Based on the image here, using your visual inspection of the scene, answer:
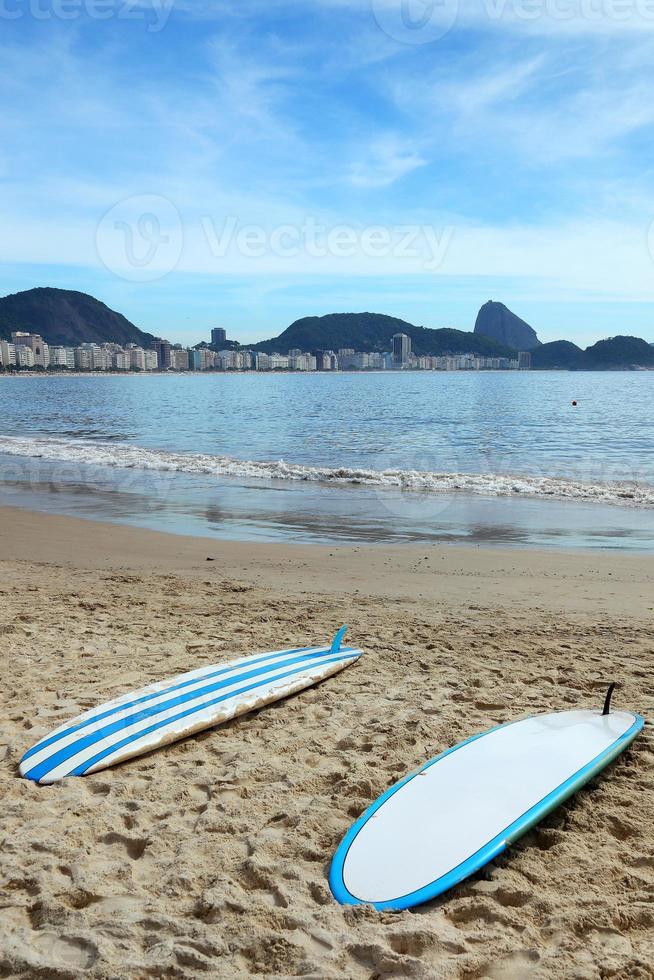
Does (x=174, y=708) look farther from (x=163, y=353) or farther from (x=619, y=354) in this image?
(x=619, y=354)

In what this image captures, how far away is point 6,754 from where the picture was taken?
4195 mm

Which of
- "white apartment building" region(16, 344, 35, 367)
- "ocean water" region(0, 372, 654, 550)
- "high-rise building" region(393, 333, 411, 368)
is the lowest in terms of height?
"ocean water" region(0, 372, 654, 550)

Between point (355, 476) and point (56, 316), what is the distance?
17882 centimetres

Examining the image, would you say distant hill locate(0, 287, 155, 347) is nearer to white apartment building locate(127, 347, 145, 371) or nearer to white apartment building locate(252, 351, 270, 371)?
white apartment building locate(127, 347, 145, 371)

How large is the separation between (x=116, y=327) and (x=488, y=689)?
194493mm

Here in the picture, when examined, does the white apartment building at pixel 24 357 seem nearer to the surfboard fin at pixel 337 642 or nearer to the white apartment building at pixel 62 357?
the white apartment building at pixel 62 357

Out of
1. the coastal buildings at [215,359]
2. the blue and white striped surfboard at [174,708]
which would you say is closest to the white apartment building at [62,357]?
the coastal buildings at [215,359]

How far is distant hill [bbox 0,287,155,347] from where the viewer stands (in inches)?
6998

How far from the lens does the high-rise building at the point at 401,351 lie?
570ft

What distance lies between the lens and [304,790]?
3887mm

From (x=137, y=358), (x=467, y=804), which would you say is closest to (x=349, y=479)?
(x=467, y=804)

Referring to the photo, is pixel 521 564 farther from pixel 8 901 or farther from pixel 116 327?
pixel 116 327

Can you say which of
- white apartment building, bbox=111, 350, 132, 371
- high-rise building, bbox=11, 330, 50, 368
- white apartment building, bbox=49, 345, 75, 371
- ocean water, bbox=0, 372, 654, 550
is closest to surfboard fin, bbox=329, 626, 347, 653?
ocean water, bbox=0, 372, 654, 550

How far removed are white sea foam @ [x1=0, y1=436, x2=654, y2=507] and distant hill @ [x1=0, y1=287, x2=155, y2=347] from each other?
170m
